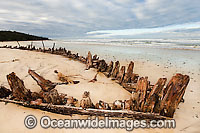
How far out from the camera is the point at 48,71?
20.2 ft

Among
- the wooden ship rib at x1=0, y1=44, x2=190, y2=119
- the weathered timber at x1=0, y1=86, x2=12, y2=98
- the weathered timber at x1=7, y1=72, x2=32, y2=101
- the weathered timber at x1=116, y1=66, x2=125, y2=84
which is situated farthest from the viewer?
the weathered timber at x1=116, y1=66, x2=125, y2=84

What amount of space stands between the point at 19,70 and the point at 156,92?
6.14 metres

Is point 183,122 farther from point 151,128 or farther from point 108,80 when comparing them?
point 108,80

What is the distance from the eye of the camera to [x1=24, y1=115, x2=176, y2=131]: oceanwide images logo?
268 cm

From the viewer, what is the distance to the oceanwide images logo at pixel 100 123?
268 centimetres

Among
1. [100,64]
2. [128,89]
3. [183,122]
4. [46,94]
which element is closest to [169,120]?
[183,122]

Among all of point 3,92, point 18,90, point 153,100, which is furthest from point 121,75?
point 3,92

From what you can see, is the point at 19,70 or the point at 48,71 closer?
the point at 19,70

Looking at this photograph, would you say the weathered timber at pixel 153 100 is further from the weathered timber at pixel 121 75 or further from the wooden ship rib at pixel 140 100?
the weathered timber at pixel 121 75

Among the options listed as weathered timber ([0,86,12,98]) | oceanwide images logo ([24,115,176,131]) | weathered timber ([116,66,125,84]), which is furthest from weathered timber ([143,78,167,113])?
weathered timber ([0,86,12,98])

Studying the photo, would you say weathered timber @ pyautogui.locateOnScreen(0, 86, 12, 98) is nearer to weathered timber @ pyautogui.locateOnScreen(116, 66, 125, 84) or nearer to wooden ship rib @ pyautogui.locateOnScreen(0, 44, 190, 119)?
wooden ship rib @ pyautogui.locateOnScreen(0, 44, 190, 119)

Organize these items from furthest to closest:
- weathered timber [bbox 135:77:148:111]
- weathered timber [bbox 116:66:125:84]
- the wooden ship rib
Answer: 1. weathered timber [bbox 116:66:125:84]
2. weathered timber [bbox 135:77:148:111]
3. the wooden ship rib

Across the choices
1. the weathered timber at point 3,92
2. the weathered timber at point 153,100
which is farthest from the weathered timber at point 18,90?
the weathered timber at point 153,100

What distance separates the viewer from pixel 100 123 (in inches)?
108
